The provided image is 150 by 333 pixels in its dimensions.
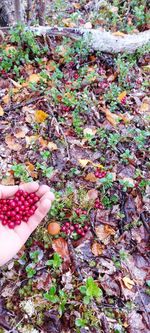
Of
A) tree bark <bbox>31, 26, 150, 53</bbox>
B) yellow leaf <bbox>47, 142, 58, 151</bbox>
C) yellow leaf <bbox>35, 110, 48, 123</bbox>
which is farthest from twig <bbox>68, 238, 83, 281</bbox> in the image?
tree bark <bbox>31, 26, 150, 53</bbox>

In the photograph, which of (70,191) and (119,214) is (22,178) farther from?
(119,214)

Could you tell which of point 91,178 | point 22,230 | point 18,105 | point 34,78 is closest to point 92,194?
point 91,178

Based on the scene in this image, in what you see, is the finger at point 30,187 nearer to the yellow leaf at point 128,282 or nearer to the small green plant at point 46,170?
the small green plant at point 46,170

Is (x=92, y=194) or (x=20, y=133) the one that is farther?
(x=20, y=133)

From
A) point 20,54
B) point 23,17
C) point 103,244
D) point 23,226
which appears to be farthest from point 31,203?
point 23,17

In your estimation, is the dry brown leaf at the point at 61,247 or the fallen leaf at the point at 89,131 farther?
the fallen leaf at the point at 89,131

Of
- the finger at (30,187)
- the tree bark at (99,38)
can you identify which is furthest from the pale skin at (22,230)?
the tree bark at (99,38)

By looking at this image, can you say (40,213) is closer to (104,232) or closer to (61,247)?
(61,247)
